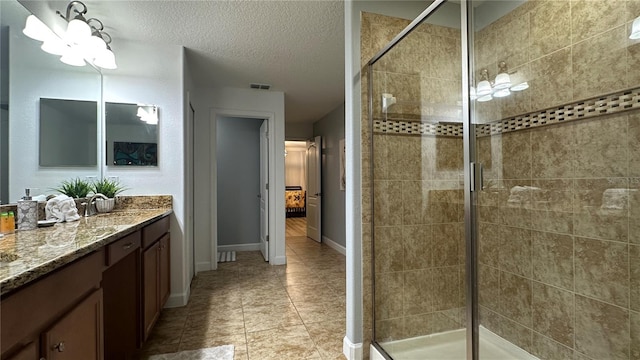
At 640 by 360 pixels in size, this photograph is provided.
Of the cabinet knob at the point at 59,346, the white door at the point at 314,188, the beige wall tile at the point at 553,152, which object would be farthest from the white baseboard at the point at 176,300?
the white door at the point at 314,188

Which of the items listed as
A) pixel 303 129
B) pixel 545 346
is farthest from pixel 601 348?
pixel 303 129

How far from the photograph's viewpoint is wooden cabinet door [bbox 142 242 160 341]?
1873 mm

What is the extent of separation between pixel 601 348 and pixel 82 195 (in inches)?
134

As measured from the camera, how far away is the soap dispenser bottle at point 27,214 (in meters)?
1.50

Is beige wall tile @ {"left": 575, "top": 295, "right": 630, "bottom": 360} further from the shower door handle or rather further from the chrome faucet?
the chrome faucet

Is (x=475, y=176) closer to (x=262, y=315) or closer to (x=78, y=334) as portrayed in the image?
(x=78, y=334)

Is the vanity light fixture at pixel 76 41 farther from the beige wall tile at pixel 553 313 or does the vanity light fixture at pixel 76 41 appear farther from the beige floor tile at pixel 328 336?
the beige wall tile at pixel 553 313

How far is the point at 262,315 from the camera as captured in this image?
253cm

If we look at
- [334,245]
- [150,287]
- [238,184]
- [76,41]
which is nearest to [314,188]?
[334,245]

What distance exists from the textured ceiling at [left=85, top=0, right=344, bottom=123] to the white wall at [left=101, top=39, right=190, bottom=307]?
0.14 meters

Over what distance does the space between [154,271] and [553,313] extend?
8.68 ft

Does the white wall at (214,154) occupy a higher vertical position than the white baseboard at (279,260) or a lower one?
higher

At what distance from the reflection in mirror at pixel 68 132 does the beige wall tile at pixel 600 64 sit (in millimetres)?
3188

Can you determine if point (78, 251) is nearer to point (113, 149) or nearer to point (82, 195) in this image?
point (82, 195)
